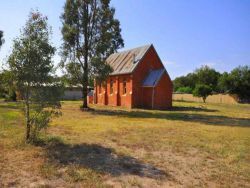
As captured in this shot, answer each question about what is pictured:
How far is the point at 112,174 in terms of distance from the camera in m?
8.76

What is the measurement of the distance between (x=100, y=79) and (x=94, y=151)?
71.6 feet

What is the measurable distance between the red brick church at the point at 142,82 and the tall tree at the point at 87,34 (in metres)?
3.76

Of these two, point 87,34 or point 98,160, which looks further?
point 87,34

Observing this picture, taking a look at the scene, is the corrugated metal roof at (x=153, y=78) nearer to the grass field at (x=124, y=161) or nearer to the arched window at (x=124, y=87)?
the arched window at (x=124, y=87)

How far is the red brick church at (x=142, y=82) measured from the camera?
37656mm

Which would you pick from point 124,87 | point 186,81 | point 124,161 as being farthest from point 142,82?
point 186,81

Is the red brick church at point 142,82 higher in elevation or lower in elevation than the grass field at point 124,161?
higher

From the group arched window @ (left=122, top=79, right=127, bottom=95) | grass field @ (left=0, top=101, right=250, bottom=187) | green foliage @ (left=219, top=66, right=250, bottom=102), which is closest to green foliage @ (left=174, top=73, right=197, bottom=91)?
green foliage @ (left=219, top=66, right=250, bottom=102)

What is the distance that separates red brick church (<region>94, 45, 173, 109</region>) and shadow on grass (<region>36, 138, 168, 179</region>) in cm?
2412

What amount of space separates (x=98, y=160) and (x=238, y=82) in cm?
7889

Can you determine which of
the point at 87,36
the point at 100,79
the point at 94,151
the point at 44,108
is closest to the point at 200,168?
the point at 94,151

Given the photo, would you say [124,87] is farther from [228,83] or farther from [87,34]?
[228,83]

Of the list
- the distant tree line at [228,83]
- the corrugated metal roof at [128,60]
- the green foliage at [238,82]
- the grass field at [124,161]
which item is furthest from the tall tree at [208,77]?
the grass field at [124,161]

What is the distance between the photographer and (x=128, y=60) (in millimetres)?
41781
